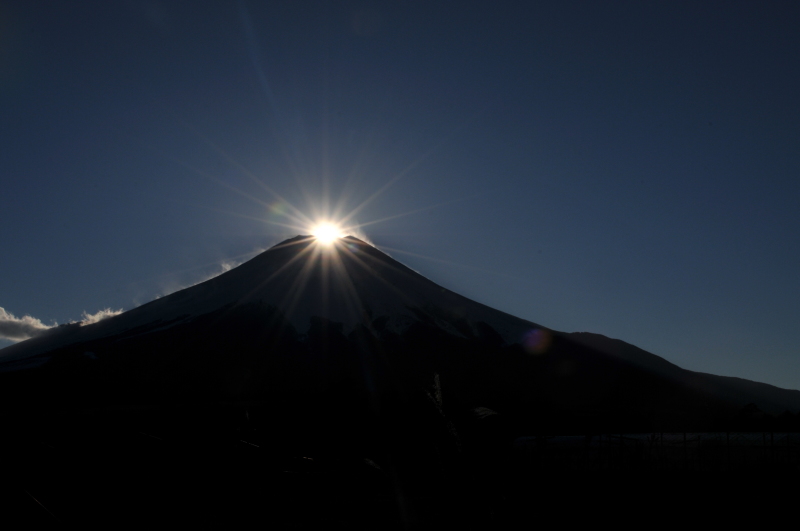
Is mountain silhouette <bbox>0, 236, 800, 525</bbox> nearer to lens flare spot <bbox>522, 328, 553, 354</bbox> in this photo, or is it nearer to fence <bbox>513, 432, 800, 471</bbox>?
lens flare spot <bbox>522, 328, 553, 354</bbox>

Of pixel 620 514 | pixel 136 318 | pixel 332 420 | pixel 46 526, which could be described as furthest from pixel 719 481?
pixel 136 318

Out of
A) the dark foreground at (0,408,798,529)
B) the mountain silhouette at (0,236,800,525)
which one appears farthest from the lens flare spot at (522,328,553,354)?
the dark foreground at (0,408,798,529)

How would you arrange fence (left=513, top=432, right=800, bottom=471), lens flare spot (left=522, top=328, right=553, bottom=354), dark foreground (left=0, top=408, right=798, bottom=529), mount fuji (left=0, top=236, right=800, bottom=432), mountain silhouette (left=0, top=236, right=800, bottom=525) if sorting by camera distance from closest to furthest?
dark foreground (left=0, top=408, right=798, bottom=529), mountain silhouette (left=0, top=236, right=800, bottom=525), fence (left=513, top=432, right=800, bottom=471), mount fuji (left=0, top=236, right=800, bottom=432), lens flare spot (left=522, top=328, right=553, bottom=354)

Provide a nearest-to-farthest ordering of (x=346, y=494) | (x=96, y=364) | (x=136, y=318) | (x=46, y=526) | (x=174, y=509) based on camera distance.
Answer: (x=46, y=526), (x=174, y=509), (x=346, y=494), (x=96, y=364), (x=136, y=318)

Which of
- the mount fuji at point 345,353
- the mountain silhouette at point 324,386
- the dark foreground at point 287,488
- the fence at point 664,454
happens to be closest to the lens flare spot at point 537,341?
the mount fuji at point 345,353

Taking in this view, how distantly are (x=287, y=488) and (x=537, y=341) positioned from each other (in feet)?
373

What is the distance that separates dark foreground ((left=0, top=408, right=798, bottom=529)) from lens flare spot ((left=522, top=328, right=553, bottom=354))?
9538 centimetres

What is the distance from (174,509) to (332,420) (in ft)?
53.6

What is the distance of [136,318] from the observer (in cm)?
12838

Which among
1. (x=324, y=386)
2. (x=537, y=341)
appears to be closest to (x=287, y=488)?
(x=324, y=386)

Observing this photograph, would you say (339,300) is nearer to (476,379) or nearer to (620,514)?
(476,379)

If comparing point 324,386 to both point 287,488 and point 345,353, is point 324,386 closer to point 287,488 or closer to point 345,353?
point 345,353

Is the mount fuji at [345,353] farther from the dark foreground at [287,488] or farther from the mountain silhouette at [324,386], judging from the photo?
the dark foreground at [287,488]

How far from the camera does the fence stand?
2847cm
